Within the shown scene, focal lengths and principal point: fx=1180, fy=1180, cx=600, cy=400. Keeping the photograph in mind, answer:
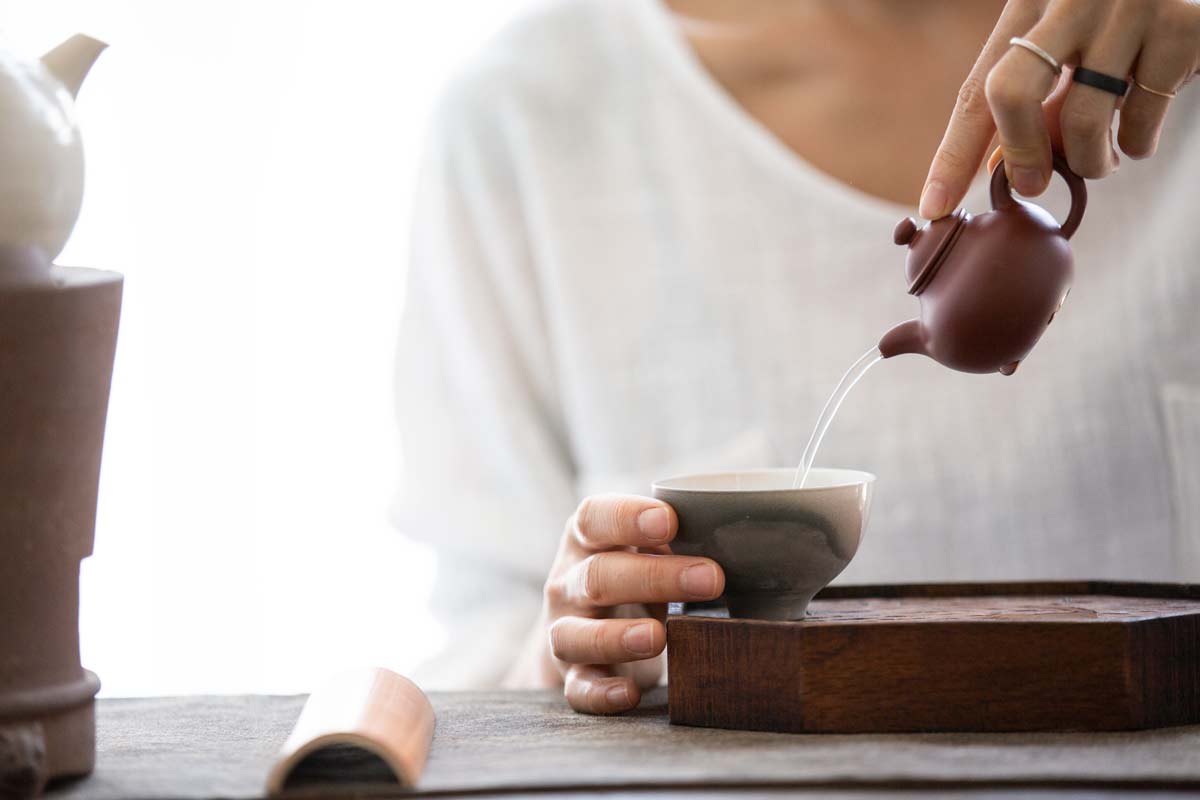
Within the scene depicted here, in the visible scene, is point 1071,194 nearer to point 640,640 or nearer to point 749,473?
point 749,473

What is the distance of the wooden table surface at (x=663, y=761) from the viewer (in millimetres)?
587

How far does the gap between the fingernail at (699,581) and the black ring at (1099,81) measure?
0.45 metres

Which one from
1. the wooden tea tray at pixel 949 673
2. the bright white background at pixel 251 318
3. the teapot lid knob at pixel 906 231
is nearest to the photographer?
the wooden tea tray at pixel 949 673

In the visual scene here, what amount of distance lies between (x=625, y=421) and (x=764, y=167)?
431 millimetres

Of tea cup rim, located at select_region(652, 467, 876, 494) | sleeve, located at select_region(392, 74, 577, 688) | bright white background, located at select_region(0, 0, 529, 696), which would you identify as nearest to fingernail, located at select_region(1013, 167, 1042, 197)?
tea cup rim, located at select_region(652, 467, 876, 494)

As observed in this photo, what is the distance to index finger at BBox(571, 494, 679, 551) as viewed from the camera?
83 cm

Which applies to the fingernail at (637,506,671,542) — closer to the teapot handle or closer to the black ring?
the teapot handle

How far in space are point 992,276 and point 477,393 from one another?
109 cm

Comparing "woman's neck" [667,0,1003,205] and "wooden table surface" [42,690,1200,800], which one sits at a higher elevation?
"woman's neck" [667,0,1003,205]

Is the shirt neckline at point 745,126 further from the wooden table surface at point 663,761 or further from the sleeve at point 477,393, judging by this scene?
the wooden table surface at point 663,761

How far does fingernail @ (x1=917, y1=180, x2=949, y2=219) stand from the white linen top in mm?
806

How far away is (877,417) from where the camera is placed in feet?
5.45

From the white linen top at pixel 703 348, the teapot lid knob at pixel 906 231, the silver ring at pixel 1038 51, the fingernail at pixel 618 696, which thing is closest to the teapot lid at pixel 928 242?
the teapot lid knob at pixel 906 231

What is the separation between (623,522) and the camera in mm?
876
